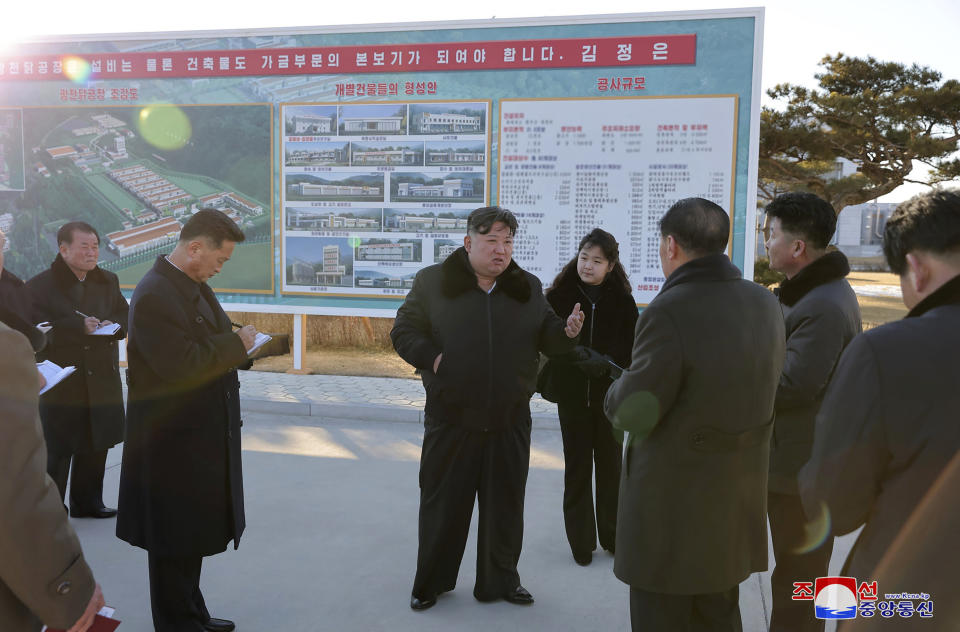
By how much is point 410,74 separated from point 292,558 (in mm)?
5551

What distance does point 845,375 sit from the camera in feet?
5.38

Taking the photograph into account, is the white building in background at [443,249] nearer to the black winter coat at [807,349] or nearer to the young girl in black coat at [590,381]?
the young girl in black coat at [590,381]

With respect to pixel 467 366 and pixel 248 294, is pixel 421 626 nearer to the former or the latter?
pixel 467 366

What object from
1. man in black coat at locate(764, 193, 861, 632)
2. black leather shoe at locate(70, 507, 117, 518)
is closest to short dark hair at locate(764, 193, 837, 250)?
man in black coat at locate(764, 193, 861, 632)

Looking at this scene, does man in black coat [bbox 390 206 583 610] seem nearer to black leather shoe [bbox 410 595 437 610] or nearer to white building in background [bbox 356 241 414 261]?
black leather shoe [bbox 410 595 437 610]

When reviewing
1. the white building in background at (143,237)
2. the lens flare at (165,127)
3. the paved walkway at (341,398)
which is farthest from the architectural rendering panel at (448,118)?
the white building in background at (143,237)

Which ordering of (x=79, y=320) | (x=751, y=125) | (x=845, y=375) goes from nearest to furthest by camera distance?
1. (x=845, y=375)
2. (x=79, y=320)
3. (x=751, y=125)

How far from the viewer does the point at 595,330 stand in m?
4.22

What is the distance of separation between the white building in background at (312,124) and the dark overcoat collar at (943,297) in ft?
24.4

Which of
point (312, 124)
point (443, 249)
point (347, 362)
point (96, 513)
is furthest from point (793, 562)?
point (347, 362)

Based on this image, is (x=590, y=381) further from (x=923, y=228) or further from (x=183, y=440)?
(x=923, y=228)

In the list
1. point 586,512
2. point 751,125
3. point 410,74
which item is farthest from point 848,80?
point 586,512

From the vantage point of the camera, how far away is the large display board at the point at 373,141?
748 cm

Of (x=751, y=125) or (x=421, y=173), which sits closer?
(x=751, y=125)
